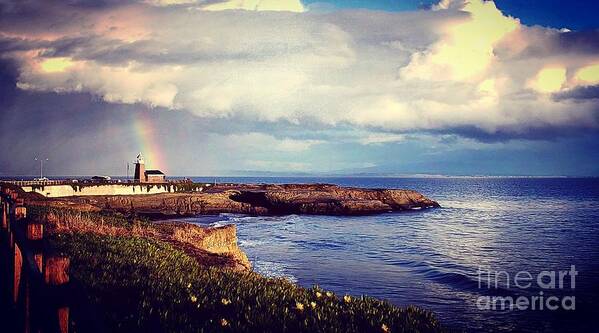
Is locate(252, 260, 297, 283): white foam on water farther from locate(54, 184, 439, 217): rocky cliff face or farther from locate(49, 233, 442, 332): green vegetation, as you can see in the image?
locate(54, 184, 439, 217): rocky cliff face

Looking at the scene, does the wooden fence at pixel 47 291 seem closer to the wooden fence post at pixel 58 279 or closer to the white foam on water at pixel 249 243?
the wooden fence post at pixel 58 279

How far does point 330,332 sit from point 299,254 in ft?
82.9

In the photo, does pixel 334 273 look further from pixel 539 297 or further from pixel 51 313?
pixel 51 313

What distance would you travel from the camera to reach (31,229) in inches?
192

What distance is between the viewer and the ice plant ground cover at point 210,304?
306 inches

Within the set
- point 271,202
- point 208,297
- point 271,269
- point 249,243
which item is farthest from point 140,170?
point 208,297

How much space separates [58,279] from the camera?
333 cm

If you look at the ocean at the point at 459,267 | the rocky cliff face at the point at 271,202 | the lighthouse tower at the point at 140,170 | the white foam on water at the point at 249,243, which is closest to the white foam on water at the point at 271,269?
the ocean at the point at 459,267

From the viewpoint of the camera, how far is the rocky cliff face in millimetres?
69625

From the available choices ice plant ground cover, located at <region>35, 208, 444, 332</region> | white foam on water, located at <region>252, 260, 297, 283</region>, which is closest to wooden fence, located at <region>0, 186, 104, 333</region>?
ice plant ground cover, located at <region>35, 208, 444, 332</region>

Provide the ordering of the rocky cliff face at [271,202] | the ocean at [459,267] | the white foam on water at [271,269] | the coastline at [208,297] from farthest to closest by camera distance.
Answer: the rocky cliff face at [271,202] < the white foam on water at [271,269] < the ocean at [459,267] < the coastline at [208,297]

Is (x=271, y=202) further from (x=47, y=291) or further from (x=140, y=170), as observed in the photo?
(x=47, y=291)

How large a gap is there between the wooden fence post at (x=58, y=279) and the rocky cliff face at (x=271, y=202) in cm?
6680

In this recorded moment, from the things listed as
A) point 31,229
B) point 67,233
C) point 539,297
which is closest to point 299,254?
point 539,297
